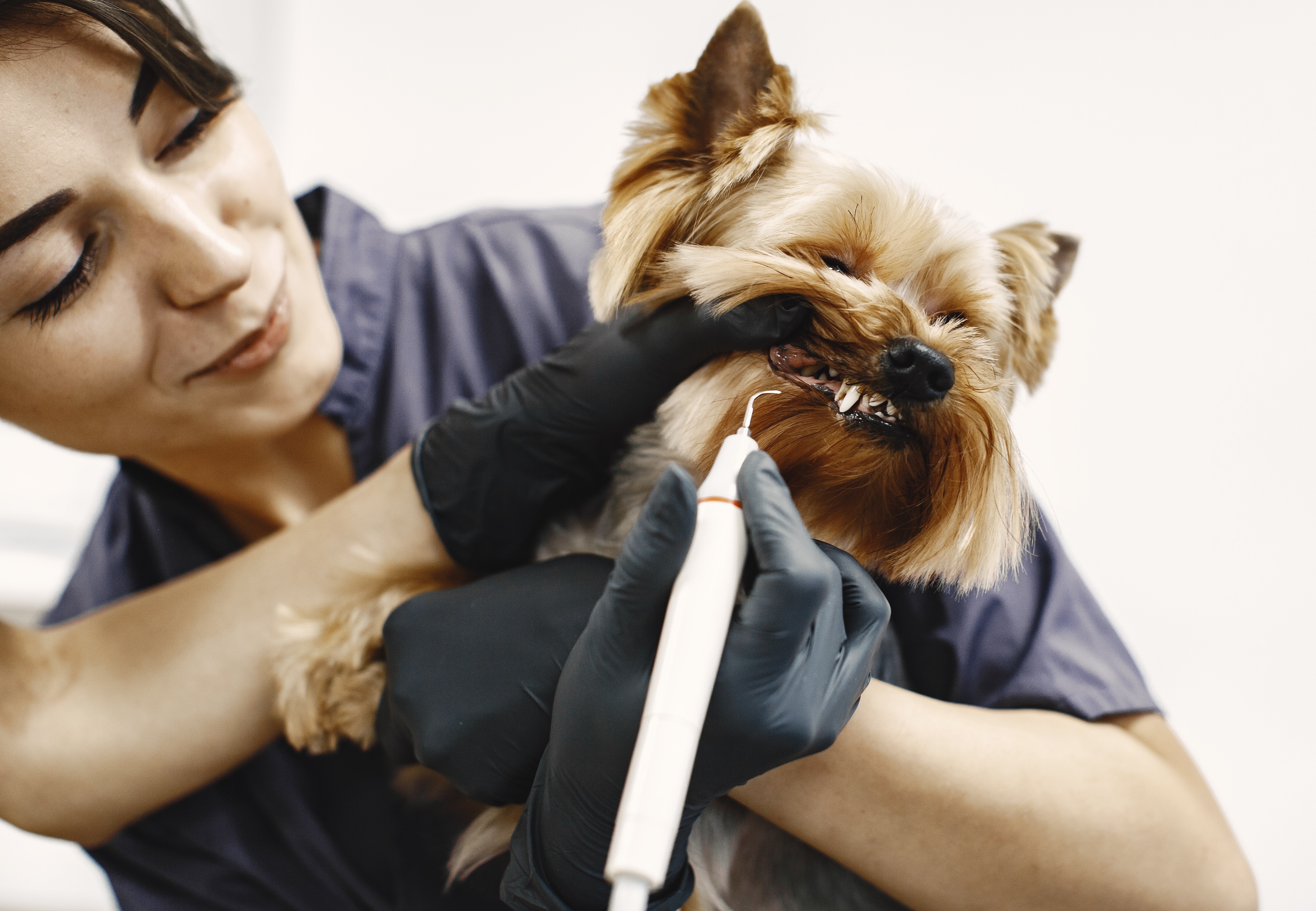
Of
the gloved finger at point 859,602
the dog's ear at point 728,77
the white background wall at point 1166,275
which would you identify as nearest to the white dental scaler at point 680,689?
the gloved finger at point 859,602

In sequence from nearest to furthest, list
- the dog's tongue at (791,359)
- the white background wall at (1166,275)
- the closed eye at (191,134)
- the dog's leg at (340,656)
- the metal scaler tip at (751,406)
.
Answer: the metal scaler tip at (751,406), the dog's tongue at (791,359), the closed eye at (191,134), the dog's leg at (340,656), the white background wall at (1166,275)

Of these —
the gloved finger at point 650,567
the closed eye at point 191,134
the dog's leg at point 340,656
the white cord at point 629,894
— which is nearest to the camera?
the white cord at point 629,894

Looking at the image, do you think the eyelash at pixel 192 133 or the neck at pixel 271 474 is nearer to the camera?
the eyelash at pixel 192 133

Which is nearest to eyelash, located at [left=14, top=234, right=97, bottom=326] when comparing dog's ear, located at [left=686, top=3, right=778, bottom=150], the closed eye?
the closed eye

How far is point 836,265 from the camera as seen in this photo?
2.85 ft

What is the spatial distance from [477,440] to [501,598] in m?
0.23

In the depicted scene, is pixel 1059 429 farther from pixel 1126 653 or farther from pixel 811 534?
pixel 811 534

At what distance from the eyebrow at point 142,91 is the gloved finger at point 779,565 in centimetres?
83

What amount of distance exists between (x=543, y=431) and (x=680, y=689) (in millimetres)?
550

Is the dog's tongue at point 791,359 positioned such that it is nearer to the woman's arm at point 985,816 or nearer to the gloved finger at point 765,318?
Result: the gloved finger at point 765,318

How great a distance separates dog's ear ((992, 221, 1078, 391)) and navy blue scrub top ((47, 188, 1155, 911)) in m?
0.24

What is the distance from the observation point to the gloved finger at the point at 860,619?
2.37 feet

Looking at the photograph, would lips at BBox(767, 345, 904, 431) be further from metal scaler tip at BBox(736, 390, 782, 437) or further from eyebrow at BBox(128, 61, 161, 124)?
eyebrow at BBox(128, 61, 161, 124)

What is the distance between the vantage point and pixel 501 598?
89cm
